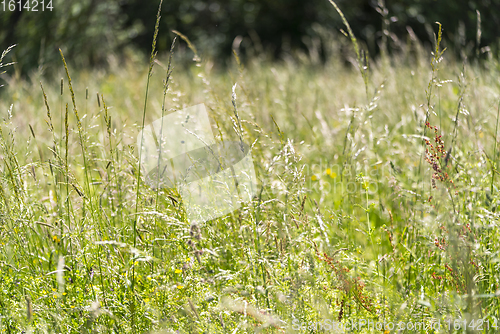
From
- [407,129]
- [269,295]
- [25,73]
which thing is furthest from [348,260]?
[25,73]

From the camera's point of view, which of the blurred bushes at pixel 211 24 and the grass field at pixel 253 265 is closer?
Answer: the grass field at pixel 253 265

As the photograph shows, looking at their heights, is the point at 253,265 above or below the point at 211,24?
below

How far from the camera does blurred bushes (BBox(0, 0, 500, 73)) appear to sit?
24.4 feet

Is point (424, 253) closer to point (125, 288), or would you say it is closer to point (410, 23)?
point (125, 288)

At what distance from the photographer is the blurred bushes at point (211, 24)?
24.4 ft

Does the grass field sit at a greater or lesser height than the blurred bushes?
lesser

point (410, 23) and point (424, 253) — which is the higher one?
point (410, 23)

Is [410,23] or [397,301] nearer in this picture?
[397,301]

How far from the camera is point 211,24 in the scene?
12.4 m

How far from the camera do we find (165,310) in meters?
1.26

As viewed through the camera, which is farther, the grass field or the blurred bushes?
the blurred bushes

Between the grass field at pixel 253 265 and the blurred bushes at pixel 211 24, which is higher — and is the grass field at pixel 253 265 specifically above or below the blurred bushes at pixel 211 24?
below

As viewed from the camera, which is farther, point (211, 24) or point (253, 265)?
point (211, 24)

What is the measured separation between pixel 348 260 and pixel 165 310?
24.7 inches
